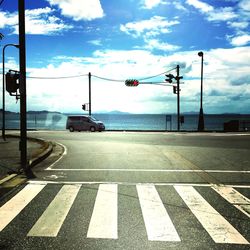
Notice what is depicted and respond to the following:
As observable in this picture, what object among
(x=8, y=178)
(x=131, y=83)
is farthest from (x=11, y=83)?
(x=131, y=83)

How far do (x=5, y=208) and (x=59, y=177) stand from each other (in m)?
3.54

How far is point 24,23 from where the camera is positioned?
12.6 m

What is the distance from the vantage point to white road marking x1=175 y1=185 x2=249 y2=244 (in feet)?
18.0

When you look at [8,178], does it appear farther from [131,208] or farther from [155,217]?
[155,217]

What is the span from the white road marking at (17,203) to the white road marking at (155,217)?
7.37ft

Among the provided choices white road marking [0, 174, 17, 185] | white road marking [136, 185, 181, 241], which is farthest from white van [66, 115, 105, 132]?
white road marking [136, 185, 181, 241]

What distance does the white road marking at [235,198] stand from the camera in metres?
7.18

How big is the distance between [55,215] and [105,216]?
863mm

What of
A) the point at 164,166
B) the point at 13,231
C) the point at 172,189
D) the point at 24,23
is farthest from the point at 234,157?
the point at 13,231

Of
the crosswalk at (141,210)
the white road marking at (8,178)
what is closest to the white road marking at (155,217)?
the crosswalk at (141,210)

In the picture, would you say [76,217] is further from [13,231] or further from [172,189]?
[172,189]

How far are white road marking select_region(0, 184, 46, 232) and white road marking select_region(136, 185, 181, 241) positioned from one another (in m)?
2.25

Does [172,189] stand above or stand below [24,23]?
below

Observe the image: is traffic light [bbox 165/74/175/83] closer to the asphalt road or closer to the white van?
the white van
